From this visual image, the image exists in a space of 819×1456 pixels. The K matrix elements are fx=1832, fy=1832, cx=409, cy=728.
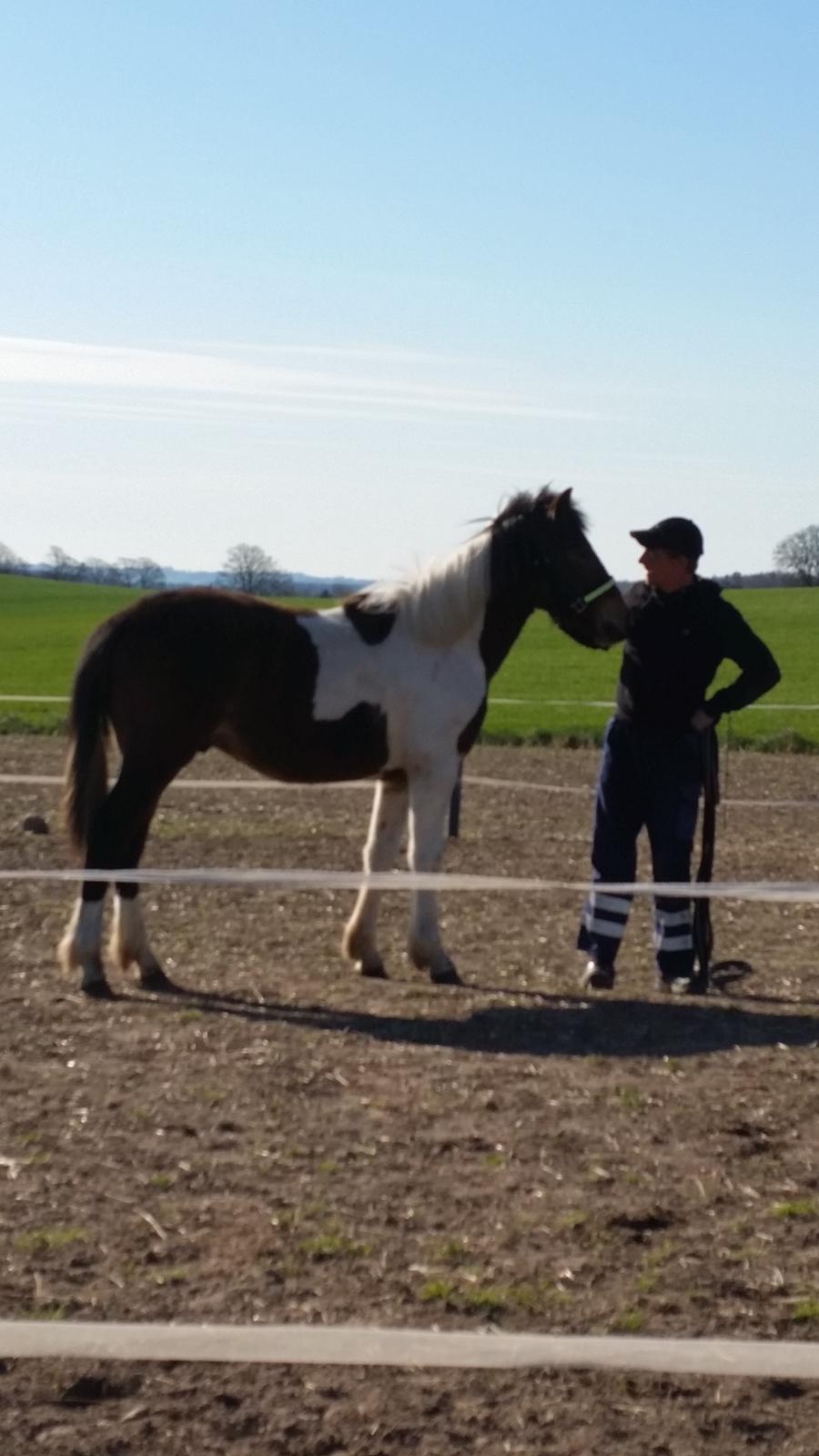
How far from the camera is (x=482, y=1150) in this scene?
16.9 ft

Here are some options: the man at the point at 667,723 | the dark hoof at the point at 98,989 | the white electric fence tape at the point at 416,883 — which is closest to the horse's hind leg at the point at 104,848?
the dark hoof at the point at 98,989

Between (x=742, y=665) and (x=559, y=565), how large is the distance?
0.90m

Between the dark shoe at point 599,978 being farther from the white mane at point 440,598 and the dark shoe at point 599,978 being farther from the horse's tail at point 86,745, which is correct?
the horse's tail at point 86,745

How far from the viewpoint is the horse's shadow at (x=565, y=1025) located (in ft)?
21.4

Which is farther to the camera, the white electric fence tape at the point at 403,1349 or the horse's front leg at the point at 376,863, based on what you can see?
the horse's front leg at the point at 376,863

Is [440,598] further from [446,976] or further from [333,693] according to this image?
[446,976]

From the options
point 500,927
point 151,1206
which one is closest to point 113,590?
point 500,927

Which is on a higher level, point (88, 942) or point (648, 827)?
point (648, 827)

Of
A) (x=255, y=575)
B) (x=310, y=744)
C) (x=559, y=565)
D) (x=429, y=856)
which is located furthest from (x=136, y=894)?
(x=255, y=575)

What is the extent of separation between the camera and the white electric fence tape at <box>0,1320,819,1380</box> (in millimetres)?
3316

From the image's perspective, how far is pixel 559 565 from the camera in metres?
7.87

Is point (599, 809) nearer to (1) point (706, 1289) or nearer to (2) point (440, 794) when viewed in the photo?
(2) point (440, 794)

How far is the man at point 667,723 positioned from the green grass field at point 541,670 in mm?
11949

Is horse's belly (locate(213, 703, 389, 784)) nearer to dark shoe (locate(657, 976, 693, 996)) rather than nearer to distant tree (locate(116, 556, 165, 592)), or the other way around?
dark shoe (locate(657, 976, 693, 996))
